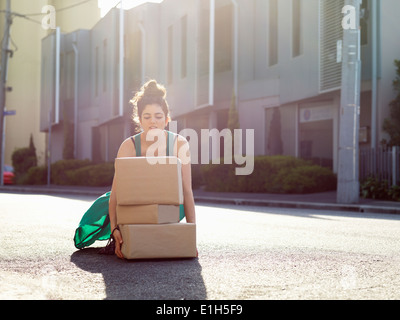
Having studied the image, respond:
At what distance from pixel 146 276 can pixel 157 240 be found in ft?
2.31

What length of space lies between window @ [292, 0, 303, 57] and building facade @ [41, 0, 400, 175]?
43mm

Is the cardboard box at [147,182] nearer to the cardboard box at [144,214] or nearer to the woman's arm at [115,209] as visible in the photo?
the cardboard box at [144,214]

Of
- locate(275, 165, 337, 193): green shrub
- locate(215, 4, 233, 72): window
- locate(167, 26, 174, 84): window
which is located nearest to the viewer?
locate(275, 165, 337, 193): green shrub

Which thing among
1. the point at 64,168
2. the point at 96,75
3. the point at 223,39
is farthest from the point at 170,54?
the point at 96,75

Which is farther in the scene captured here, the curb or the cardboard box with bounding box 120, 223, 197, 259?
the curb

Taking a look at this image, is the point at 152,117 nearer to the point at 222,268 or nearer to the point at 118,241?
the point at 118,241

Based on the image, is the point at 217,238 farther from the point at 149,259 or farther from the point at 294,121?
the point at 294,121

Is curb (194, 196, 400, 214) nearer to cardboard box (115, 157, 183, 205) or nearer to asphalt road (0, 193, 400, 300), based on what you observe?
asphalt road (0, 193, 400, 300)

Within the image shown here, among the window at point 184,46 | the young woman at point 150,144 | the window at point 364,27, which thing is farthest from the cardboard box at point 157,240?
the window at point 184,46

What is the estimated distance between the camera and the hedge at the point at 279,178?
17.8 meters

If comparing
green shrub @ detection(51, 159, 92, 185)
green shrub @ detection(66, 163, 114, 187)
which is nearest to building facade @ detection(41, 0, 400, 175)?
green shrub @ detection(51, 159, 92, 185)

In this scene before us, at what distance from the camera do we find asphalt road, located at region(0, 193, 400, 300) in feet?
12.8

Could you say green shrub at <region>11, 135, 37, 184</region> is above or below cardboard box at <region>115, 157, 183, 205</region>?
above
